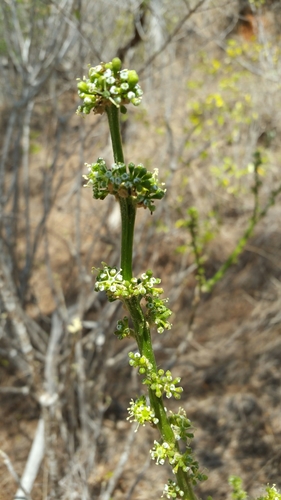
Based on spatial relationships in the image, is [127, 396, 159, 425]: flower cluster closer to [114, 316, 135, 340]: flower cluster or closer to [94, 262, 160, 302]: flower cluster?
[114, 316, 135, 340]: flower cluster

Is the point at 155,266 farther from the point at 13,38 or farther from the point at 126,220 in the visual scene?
the point at 126,220

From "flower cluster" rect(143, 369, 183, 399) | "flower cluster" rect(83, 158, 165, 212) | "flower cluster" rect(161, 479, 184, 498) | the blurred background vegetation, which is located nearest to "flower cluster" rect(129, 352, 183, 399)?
"flower cluster" rect(143, 369, 183, 399)

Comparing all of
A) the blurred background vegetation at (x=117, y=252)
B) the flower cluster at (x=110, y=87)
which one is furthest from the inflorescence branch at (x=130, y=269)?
the blurred background vegetation at (x=117, y=252)

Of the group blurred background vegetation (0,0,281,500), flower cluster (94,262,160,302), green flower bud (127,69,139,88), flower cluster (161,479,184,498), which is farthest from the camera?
blurred background vegetation (0,0,281,500)

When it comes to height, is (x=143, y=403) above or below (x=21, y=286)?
below

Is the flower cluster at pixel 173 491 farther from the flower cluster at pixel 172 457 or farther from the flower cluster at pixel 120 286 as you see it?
the flower cluster at pixel 120 286

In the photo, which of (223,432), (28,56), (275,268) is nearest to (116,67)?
(28,56)

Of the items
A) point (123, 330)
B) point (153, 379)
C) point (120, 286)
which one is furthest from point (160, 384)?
point (120, 286)
